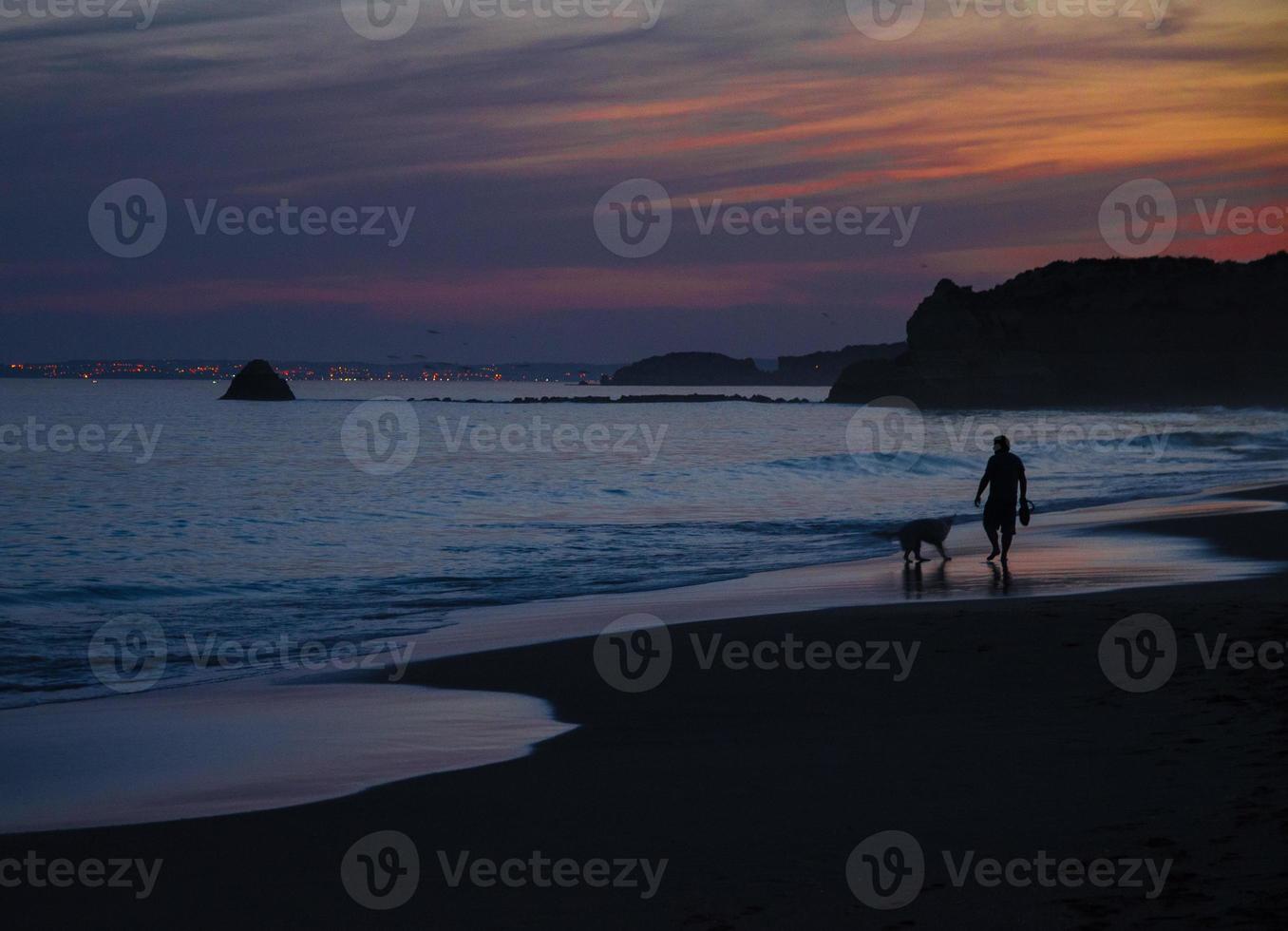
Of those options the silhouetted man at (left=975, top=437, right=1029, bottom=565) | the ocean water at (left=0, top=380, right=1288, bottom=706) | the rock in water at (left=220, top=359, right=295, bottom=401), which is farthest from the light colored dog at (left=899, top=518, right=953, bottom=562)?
the rock in water at (left=220, top=359, right=295, bottom=401)

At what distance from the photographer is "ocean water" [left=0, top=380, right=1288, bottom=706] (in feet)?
47.1

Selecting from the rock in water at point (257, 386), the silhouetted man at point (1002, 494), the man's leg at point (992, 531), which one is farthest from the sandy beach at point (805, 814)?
the rock in water at point (257, 386)

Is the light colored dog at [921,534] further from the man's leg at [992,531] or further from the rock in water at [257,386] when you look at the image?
the rock in water at [257,386]

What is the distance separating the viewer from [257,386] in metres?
146

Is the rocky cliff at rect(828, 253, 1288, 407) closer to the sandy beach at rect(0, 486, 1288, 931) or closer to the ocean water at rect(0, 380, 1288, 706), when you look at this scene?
the ocean water at rect(0, 380, 1288, 706)

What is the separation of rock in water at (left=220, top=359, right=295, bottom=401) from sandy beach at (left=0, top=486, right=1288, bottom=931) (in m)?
143

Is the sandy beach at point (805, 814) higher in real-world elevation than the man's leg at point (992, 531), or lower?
lower

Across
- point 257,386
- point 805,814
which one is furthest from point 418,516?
point 257,386

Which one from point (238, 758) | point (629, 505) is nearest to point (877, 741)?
point (238, 758)

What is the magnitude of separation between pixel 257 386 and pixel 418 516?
125533mm

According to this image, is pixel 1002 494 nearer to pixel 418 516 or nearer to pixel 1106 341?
pixel 418 516

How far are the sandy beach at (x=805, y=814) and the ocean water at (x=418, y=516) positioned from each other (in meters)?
4.74

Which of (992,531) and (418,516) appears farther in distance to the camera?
(418,516)

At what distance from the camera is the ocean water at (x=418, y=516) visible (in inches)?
565
